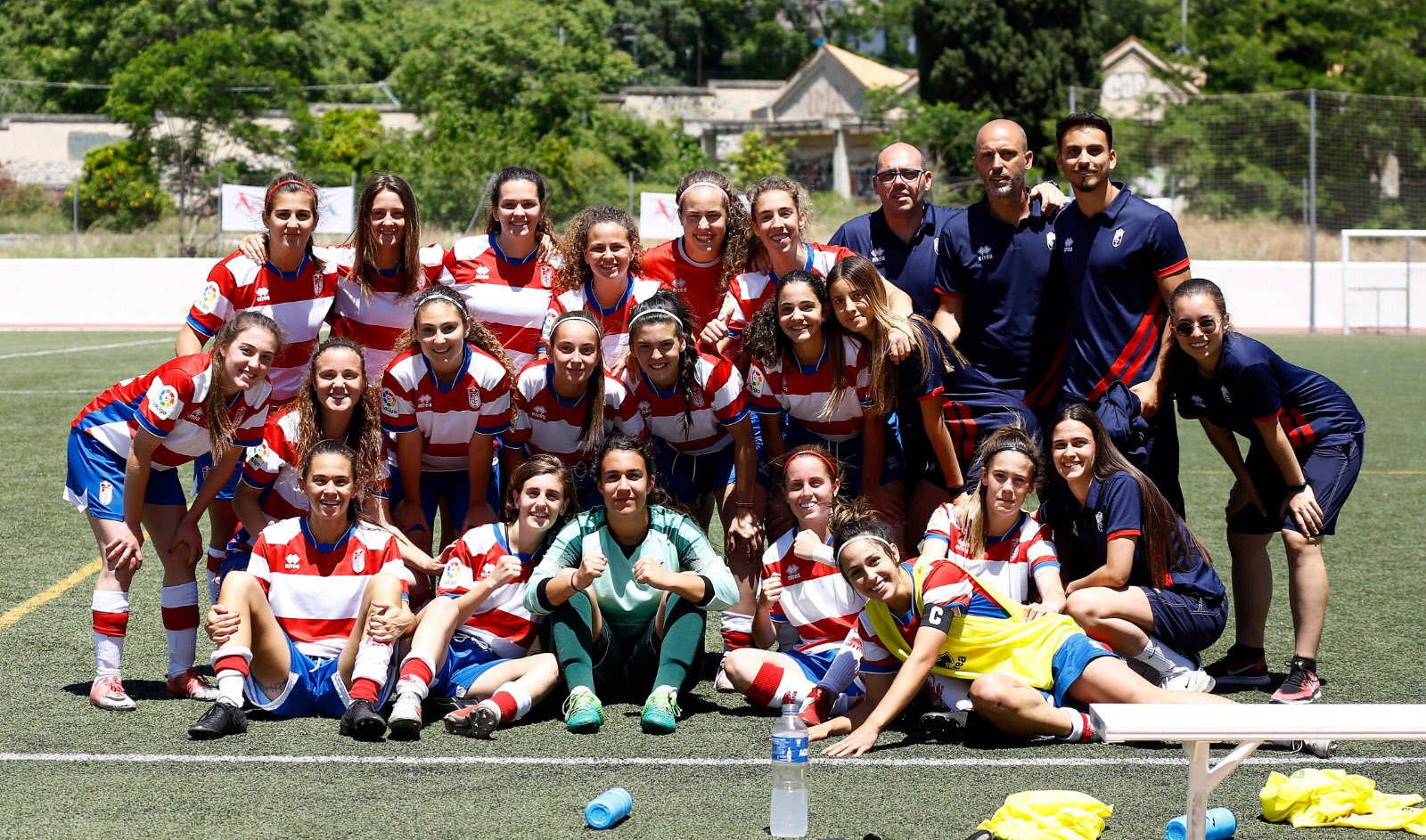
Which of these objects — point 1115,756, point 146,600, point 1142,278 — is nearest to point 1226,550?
point 1142,278

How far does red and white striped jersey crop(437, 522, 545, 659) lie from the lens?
4785 millimetres

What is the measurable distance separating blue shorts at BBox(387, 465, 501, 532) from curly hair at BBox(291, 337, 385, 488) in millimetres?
343

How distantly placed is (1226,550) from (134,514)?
529cm

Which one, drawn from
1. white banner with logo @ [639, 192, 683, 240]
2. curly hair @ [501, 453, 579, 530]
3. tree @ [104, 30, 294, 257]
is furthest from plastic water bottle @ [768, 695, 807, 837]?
tree @ [104, 30, 294, 257]

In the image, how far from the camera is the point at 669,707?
14.8 ft

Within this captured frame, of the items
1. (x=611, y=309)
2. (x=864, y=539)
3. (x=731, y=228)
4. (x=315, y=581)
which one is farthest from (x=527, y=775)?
(x=731, y=228)

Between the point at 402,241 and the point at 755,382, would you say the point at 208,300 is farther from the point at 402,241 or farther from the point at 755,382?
the point at 755,382

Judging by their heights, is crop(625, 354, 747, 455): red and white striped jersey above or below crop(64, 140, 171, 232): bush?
below

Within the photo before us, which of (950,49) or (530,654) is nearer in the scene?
(530,654)

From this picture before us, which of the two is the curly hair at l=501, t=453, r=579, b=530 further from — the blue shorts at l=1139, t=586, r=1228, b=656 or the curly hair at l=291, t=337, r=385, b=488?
the blue shorts at l=1139, t=586, r=1228, b=656

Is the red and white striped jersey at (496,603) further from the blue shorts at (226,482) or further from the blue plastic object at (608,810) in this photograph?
the blue plastic object at (608,810)

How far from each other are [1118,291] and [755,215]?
1.34m

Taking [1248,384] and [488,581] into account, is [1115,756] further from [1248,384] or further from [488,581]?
[488,581]

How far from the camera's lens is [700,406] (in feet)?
17.0
